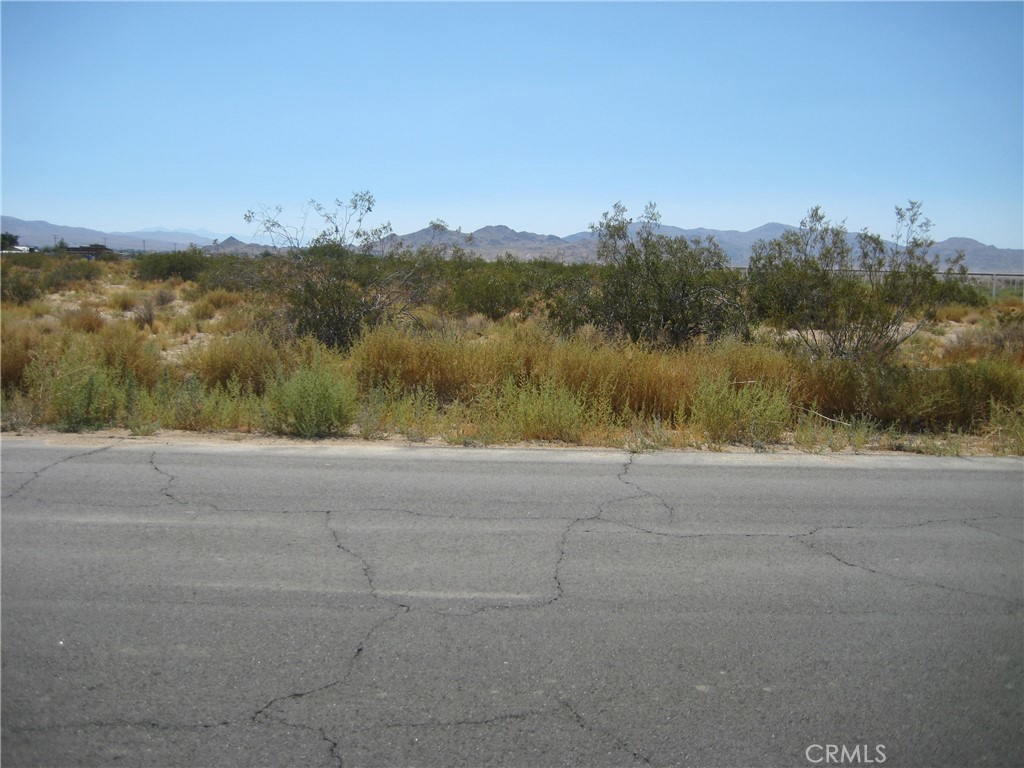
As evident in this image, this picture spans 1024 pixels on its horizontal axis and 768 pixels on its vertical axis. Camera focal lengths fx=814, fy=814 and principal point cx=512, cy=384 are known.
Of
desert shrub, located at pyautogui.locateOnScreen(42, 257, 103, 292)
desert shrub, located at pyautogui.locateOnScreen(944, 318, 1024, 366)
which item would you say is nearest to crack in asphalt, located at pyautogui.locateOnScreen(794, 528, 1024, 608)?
desert shrub, located at pyautogui.locateOnScreen(944, 318, 1024, 366)

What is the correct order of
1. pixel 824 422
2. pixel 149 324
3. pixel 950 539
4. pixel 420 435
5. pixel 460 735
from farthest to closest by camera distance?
pixel 149 324
pixel 824 422
pixel 420 435
pixel 950 539
pixel 460 735

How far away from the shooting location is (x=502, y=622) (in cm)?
463

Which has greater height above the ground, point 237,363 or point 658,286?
point 658,286

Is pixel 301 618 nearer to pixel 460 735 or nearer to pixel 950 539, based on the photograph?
pixel 460 735

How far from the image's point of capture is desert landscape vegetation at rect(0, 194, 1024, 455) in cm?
1061

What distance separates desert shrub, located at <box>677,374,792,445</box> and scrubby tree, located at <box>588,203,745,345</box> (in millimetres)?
6175

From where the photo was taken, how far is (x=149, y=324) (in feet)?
86.7

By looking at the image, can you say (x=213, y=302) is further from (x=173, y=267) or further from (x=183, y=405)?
(x=183, y=405)

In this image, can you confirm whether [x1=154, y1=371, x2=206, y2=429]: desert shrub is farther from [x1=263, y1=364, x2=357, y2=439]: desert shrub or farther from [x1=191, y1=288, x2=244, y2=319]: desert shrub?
[x1=191, y1=288, x2=244, y2=319]: desert shrub

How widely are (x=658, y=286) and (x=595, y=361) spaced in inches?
239

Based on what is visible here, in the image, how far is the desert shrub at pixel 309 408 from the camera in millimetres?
10359

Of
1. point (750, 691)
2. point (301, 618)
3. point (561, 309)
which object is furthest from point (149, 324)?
point (750, 691)

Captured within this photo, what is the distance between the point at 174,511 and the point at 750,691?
4.74m

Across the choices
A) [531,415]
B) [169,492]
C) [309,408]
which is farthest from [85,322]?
[169,492]
